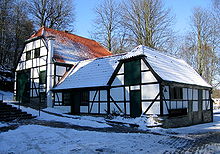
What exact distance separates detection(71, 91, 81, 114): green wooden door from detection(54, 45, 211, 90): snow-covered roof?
87cm

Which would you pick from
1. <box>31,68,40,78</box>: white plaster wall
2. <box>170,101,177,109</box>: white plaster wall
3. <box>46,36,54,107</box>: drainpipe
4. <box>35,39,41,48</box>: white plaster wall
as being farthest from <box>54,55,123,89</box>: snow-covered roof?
<box>170,101,177,109</box>: white plaster wall

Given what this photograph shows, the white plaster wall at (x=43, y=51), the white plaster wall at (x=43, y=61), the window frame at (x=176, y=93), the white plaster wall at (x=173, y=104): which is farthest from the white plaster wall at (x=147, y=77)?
the white plaster wall at (x=43, y=51)

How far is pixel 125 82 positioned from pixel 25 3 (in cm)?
2880

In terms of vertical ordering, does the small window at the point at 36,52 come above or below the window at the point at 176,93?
above

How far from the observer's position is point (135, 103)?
1535 cm

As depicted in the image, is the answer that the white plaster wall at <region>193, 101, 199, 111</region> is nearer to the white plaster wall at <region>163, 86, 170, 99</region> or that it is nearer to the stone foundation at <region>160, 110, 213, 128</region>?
the stone foundation at <region>160, 110, 213, 128</region>

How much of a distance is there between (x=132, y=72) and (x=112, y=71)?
2628 mm

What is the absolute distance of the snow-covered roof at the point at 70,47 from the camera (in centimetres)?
2319

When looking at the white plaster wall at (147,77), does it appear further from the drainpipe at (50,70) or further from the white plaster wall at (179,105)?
the drainpipe at (50,70)

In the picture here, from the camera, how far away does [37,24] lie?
37000 mm

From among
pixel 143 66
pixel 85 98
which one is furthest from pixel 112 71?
pixel 143 66

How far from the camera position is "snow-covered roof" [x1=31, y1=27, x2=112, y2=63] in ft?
76.1

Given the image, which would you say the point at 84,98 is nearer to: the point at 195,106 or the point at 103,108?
the point at 103,108

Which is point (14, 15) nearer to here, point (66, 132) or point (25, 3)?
point (25, 3)
